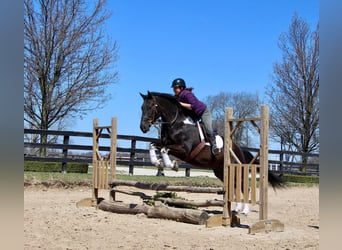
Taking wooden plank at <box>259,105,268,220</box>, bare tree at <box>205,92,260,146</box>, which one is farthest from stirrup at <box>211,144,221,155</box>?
→ bare tree at <box>205,92,260,146</box>

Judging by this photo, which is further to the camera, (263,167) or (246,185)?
(246,185)

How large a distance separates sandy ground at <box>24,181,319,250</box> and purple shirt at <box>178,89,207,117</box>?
1868 mm

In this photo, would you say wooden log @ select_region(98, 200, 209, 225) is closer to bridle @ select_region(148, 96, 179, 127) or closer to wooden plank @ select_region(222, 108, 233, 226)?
wooden plank @ select_region(222, 108, 233, 226)

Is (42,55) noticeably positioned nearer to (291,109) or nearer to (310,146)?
(291,109)

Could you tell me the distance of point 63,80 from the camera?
18.8 m

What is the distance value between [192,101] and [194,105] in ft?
0.26

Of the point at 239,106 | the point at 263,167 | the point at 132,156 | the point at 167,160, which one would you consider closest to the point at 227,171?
the point at 263,167

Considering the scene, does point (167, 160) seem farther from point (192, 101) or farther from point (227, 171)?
point (192, 101)

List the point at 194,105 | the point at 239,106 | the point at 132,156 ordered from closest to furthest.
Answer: the point at 194,105 < the point at 132,156 < the point at 239,106

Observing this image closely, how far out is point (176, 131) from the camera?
6832 mm

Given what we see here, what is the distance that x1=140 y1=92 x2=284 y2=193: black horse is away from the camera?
6.76 meters

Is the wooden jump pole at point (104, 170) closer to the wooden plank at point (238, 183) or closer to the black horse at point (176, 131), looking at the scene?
the black horse at point (176, 131)

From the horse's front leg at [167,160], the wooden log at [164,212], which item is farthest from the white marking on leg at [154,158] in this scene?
the wooden log at [164,212]
